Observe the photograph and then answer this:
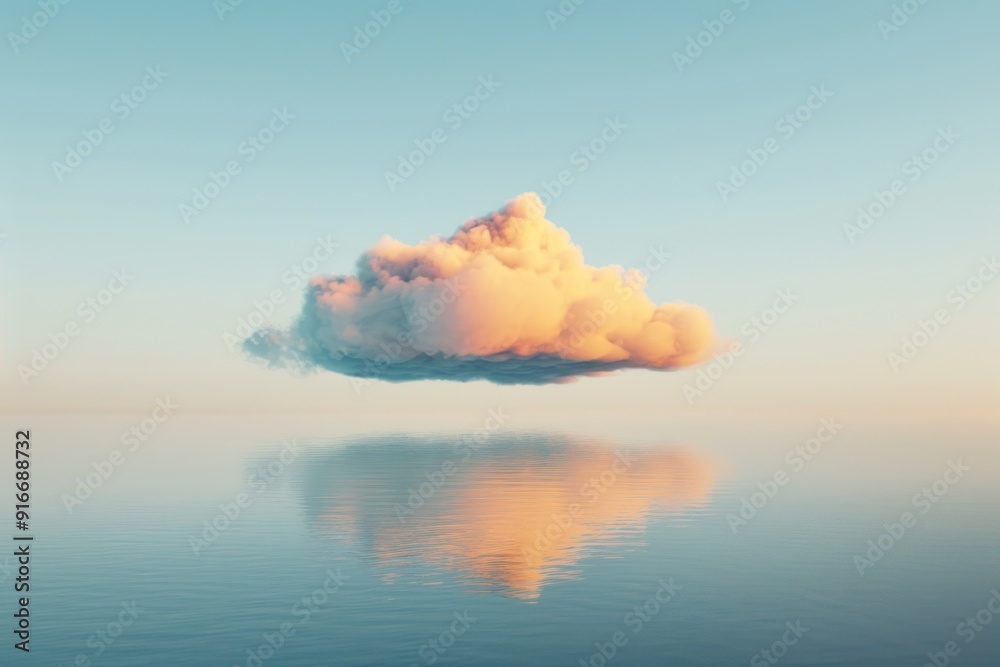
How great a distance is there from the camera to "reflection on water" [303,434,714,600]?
2295 inches

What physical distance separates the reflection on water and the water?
16.5 inches

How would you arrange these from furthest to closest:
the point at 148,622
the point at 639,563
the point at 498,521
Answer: the point at 498,521 < the point at 639,563 < the point at 148,622

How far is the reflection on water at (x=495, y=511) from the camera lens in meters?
58.3

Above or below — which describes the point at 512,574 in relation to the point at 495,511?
below

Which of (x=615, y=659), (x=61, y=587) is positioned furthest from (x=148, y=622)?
(x=615, y=659)

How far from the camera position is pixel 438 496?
100 metres

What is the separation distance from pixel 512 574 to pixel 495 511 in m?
32.1

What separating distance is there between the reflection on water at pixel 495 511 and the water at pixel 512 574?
0.42 meters

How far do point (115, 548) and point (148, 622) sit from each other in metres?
23.4

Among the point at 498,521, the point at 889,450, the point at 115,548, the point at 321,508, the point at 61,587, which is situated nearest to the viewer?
the point at 61,587

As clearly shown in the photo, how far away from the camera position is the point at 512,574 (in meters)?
55.3

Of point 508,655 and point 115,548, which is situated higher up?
point 115,548

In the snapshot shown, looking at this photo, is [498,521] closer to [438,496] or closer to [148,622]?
[438,496]

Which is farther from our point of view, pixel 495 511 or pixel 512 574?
pixel 495 511
